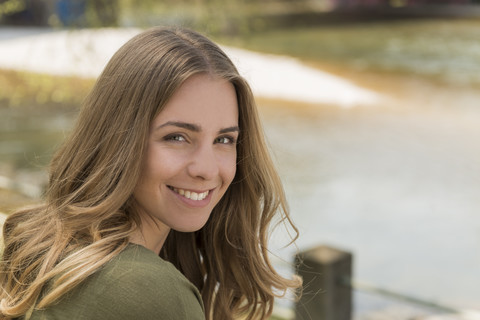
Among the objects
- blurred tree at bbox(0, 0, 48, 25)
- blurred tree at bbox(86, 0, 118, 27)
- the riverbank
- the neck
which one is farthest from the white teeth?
blurred tree at bbox(0, 0, 48, 25)

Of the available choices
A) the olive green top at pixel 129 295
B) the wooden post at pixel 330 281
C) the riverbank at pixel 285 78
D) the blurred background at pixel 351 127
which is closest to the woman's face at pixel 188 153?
the olive green top at pixel 129 295

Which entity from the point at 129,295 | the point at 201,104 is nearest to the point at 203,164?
the point at 201,104

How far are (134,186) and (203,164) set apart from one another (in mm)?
175

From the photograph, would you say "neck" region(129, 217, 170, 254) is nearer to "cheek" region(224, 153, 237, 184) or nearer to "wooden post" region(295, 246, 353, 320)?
"cheek" region(224, 153, 237, 184)

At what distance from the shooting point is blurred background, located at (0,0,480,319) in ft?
29.2

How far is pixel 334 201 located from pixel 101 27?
5857 millimetres

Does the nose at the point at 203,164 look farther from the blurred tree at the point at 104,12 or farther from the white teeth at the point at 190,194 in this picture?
the blurred tree at the point at 104,12

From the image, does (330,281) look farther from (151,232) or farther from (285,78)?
(285,78)

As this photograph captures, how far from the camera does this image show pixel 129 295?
1.39 meters

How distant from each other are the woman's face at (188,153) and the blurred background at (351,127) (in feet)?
2.37

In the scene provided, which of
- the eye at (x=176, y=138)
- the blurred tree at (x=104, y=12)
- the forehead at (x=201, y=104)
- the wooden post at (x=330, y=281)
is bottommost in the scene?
the wooden post at (x=330, y=281)

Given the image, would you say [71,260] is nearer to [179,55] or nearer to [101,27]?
[179,55]

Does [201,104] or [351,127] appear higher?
[201,104]

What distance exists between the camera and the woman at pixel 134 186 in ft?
4.69
